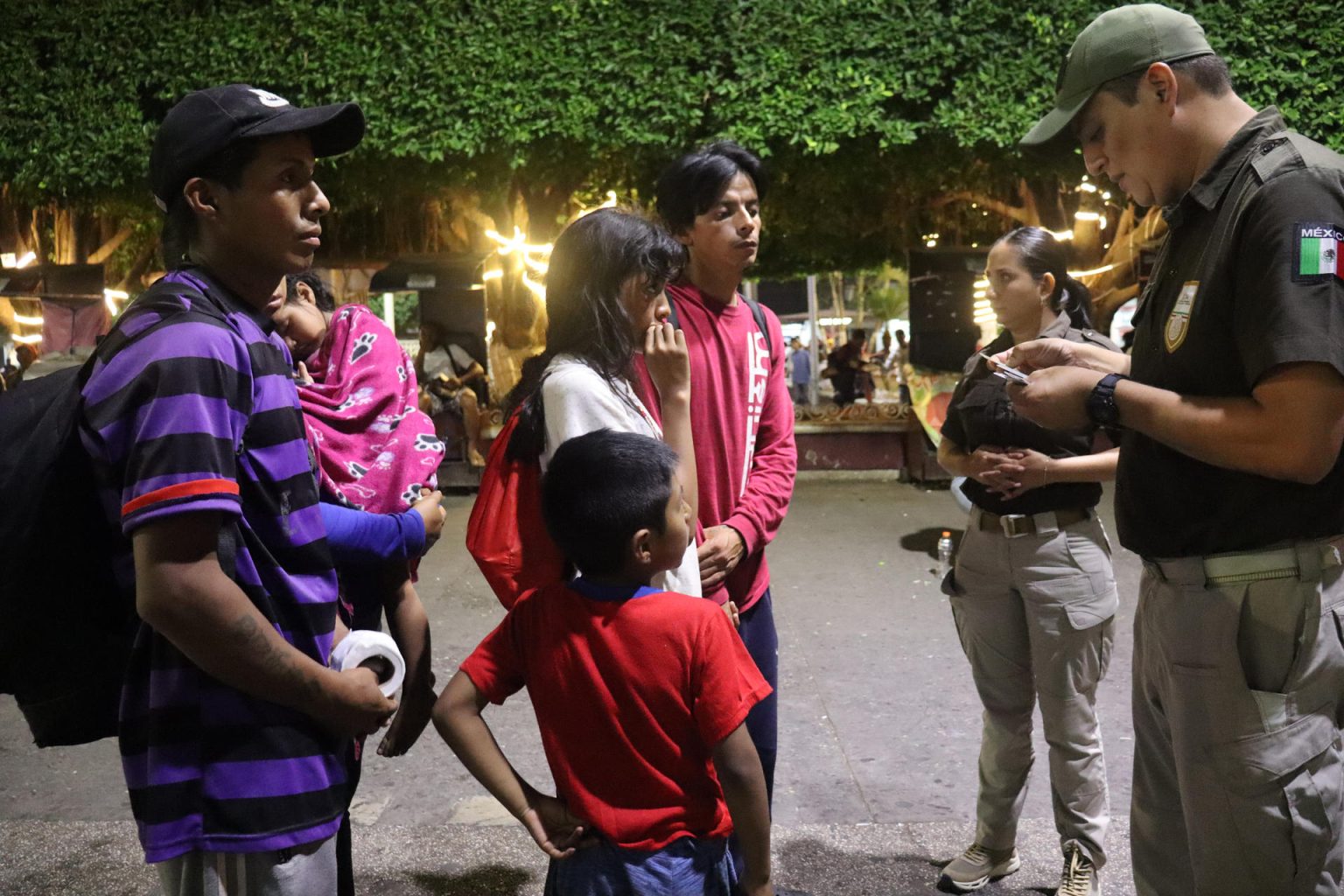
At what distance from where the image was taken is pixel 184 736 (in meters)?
1.81

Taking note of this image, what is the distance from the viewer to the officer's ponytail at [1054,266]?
3.69m

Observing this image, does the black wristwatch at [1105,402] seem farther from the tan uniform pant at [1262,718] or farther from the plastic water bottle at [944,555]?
the plastic water bottle at [944,555]

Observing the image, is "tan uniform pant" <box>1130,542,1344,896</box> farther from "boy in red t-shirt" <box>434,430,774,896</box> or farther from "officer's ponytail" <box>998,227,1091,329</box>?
"officer's ponytail" <box>998,227,1091,329</box>

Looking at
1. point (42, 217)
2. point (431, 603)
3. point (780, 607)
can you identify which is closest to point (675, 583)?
point (780, 607)

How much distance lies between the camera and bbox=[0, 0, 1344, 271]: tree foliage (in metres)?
9.79

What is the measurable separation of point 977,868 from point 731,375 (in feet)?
6.24

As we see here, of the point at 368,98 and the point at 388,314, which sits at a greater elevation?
the point at 368,98

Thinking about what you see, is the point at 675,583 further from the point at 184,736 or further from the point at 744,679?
the point at 184,736

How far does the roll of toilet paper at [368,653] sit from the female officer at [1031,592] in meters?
2.20

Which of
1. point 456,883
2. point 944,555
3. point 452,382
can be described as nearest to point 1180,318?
point 456,883

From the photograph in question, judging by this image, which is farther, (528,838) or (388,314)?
(388,314)

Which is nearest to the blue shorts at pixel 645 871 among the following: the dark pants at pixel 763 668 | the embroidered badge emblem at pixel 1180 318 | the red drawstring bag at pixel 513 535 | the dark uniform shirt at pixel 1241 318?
the red drawstring bag at pixel 513 535

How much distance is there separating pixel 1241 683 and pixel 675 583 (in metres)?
1.22

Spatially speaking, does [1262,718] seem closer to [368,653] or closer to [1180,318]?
[1180,318]
